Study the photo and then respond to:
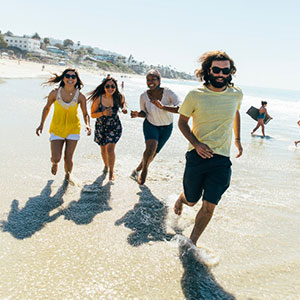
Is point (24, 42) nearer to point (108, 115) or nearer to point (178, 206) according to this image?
point (108, 115)

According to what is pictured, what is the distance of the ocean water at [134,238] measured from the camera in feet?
9.09

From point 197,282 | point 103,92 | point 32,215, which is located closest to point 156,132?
point 103,92

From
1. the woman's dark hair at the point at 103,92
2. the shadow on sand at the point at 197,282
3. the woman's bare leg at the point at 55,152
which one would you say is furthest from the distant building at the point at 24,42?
the shadow on sand at the point at 197,282

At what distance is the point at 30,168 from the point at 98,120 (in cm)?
149

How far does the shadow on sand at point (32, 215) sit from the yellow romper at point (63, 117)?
3.04 feet

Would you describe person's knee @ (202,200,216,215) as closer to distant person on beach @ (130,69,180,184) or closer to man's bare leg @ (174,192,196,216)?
man's bare leg @ (174,192,196,216)

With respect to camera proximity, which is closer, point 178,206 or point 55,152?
point 178,206

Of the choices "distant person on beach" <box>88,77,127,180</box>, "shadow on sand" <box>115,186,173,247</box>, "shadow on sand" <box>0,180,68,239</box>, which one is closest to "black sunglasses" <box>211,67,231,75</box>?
"shadow on sand" <box>115,186,173,247</box>

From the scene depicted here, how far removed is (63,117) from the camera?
5.13 m

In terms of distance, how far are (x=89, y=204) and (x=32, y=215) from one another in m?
0.80

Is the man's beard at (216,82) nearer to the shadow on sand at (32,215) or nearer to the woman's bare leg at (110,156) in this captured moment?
the shadow on sand at (32,215)

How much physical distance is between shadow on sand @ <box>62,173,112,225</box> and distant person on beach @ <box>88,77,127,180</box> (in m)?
0.55

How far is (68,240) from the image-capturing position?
11.3ft

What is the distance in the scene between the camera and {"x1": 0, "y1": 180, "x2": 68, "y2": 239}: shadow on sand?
3.60 metres
